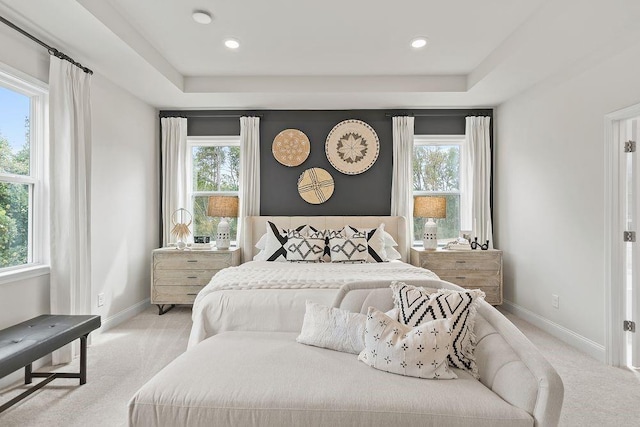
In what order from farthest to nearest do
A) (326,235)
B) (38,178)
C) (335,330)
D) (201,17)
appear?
1. (326,235)
2. (38,178)
3. (201,17)
4. (335,330)

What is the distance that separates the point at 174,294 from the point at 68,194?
5.50 feet

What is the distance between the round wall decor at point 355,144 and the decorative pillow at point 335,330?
9.72ft

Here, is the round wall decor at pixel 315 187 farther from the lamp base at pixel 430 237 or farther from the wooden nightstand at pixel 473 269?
the wooden nightstand at pixel 473 269

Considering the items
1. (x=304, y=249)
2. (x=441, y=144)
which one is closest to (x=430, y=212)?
(x=441, y=144)

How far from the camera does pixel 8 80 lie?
8.73 feet

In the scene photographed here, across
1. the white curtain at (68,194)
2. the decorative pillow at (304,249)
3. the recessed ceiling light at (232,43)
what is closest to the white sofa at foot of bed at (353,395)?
the white curtain at (68,194)

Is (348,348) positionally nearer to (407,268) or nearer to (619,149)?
(407,268)

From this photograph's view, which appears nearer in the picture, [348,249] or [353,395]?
[353,395]

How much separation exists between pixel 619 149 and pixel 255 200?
147 inches

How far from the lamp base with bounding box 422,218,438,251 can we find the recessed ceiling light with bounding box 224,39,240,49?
291 cm

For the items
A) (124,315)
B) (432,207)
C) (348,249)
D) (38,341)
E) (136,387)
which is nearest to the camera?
(38,341)

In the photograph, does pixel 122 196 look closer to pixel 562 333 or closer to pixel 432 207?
pixel 432 207

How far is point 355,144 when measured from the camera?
4.72 meters

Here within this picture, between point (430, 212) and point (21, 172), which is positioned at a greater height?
point (21, 172)
